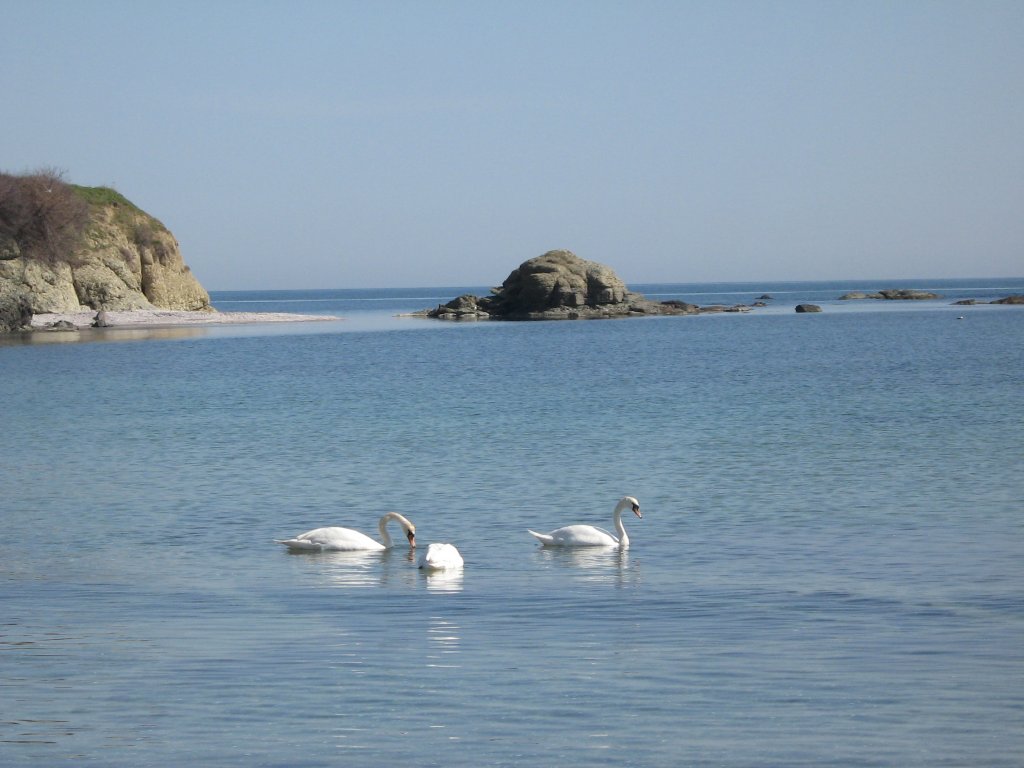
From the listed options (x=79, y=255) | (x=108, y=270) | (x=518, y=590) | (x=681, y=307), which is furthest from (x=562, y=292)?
(x=518, y=590)

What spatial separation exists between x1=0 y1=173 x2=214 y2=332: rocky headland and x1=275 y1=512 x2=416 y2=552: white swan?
222ft

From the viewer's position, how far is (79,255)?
9031 centimetres

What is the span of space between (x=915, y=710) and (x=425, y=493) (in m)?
12.4

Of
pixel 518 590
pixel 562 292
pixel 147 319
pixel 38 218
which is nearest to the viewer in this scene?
pixel 518 590

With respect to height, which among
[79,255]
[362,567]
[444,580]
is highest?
[79,255]

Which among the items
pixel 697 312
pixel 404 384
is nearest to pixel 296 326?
pixel 697 312

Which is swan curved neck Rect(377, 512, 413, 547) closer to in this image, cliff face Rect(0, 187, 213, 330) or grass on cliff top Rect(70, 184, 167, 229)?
cliff face Rect(0, 187, 213, 330)

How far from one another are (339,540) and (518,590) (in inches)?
127

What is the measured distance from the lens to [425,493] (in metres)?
20.4

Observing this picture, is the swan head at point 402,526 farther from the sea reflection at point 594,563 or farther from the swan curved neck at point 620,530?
the swan curved neck at point 620,530

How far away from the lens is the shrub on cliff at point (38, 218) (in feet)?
280

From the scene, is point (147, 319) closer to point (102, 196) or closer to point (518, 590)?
point (102, 196)

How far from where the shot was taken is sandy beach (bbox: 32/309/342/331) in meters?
85.6

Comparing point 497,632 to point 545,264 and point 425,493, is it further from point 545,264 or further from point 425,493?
point 545,264
